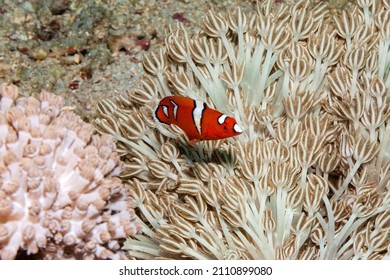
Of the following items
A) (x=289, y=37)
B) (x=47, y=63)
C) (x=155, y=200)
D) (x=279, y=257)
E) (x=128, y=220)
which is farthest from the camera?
(x=47, y=63)

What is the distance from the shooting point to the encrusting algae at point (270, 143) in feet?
7.93

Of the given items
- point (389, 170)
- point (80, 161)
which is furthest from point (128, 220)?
point (389, 170)

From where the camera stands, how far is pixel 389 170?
2.55 metres

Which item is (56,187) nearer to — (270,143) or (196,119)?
(196,119)

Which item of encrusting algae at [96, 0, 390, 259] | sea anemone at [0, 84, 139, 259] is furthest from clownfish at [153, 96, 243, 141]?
sea anemone at [0, 84, 139, 259]

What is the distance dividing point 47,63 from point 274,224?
1903 mm

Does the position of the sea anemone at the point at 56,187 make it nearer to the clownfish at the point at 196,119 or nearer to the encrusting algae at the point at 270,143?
the encrusting algae at the point at 270,143

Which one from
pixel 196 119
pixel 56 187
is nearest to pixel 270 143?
pixel 196 119

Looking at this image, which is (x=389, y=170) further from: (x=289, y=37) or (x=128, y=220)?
(x=128, y=220)

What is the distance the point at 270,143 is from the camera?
254cm

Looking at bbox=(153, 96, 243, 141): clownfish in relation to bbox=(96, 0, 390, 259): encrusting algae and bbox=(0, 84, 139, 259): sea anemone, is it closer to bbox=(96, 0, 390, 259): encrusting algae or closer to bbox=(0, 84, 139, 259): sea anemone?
bbox=(96, 0, 390, 259): encrusting algae

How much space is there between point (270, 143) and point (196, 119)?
1.54 feet

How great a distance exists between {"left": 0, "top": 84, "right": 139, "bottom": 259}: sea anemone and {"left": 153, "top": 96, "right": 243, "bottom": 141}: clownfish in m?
→ 0.37

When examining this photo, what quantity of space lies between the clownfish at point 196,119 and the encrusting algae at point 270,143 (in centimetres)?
23
